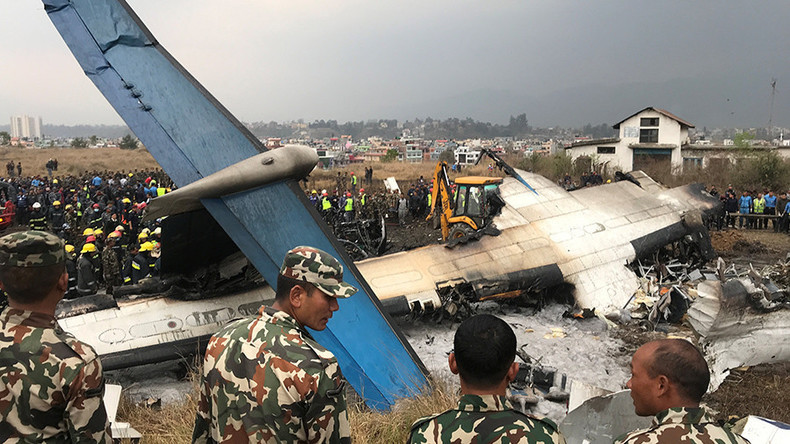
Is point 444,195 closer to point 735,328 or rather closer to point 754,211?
point 735,328

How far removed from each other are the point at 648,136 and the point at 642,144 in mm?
967

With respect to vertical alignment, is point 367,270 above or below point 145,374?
above

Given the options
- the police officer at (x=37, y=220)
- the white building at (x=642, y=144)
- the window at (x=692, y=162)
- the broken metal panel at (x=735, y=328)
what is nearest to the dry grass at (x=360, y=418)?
the broken metal panel at (x=735, y=328)

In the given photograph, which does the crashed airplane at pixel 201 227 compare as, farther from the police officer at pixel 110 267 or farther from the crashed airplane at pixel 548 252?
the police officer at pixel 110 267

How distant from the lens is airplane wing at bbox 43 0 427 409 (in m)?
6.32

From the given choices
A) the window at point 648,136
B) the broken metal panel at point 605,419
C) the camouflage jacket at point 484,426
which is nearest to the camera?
the camouflage jacket at point 484,426

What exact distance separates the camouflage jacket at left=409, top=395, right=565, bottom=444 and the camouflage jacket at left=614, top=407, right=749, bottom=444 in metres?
0.37

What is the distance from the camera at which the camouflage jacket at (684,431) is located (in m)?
2.18

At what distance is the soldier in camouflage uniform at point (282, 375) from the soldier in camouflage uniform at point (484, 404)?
428 mm

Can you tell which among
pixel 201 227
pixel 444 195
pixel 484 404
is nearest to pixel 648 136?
pixel 444 195

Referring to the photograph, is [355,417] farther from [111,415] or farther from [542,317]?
[542,317]

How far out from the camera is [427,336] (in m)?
9.37

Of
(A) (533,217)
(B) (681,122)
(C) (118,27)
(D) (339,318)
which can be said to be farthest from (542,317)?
(B) (681,122)

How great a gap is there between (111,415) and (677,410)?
4.63 metres
